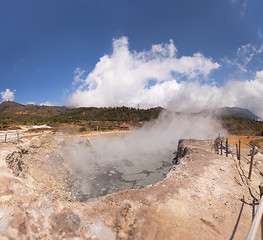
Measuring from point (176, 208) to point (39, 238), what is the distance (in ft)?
12.5

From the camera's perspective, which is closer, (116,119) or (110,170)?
(110,170)

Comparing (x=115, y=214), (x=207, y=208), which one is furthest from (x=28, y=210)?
(x=207, y=208)

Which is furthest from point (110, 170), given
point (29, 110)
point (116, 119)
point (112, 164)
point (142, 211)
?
point (29, 110)

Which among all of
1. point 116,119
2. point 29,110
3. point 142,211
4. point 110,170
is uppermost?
point 29,110

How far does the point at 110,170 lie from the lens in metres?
14.9

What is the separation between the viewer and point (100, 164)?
650 inches

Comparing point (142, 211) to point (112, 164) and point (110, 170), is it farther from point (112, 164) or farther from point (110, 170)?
point (112, 164)

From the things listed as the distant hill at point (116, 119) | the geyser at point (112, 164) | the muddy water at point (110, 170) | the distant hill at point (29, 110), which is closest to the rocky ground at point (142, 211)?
the muddy water at point (110, 170)

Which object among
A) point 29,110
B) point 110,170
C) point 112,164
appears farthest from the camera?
point 29,110

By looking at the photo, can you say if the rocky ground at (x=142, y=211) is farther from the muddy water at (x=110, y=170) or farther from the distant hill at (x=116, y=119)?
the distant hill at (x=116, y=119)

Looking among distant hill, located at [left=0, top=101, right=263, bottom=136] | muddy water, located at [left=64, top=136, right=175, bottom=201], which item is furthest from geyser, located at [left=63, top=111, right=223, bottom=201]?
distant hill, located at [left=0, top=101, right=263, bottom=136]

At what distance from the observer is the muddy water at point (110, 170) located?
36.7 ft

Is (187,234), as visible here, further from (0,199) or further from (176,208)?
(0,199)

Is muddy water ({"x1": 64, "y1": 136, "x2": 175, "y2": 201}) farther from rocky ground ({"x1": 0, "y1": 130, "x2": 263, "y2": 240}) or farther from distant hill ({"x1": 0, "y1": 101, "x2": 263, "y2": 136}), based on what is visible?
distant hill ({"x1": 0, "y1": 101, "x2": 263, "y2": 136})
